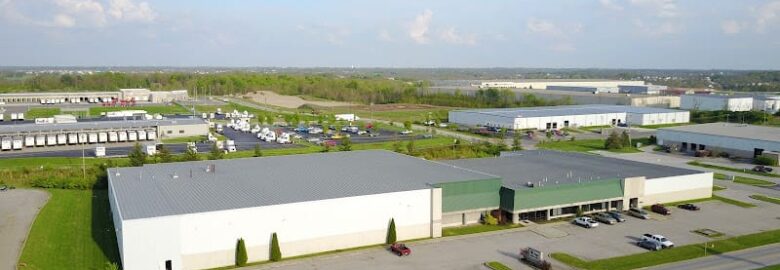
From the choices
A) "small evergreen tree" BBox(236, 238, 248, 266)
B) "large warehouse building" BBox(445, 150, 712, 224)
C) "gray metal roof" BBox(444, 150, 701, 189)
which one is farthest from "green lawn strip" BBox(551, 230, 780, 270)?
"small evergreen tree" BBox(236, 238, 248, 266)

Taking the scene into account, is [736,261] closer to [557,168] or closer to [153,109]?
A: [557,168]

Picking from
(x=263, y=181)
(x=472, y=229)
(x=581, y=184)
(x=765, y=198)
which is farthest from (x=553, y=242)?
(x=765, y=198)

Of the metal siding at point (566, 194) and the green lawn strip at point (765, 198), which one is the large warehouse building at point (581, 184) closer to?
the metal siding at point (566, 194)

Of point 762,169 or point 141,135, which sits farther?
point 141,135

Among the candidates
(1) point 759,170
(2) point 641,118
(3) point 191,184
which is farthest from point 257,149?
(2) point 641,118

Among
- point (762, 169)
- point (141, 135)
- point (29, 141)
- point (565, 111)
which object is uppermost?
point (565, 111)

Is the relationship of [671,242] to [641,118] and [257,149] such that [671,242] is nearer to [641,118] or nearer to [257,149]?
[257,149]
